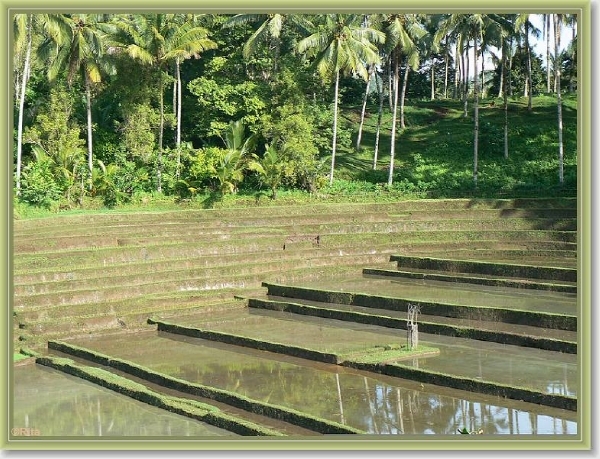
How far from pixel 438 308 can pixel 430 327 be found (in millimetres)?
1143

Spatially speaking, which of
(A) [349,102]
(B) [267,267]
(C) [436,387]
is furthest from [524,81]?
(C) [436,387]

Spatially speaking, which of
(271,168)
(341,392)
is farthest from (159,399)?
(271,168)

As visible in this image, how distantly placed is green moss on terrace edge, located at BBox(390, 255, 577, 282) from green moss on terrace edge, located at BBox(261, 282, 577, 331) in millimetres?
3641

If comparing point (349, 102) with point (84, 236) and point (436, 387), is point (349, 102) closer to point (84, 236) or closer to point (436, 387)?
point (84, 236)

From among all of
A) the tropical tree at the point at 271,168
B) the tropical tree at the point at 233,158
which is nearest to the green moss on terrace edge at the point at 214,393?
the tropical tree at the point at 233,158

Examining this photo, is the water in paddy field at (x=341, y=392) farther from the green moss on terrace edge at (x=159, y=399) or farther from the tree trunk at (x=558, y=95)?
the tree trunk at (x=558, y=95)

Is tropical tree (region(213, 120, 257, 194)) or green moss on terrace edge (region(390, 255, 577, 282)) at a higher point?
tropical tree (region(213, 120, 257, 194))

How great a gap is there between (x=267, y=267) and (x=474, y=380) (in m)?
9.45

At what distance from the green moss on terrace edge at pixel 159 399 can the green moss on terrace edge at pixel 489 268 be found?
32.4ft

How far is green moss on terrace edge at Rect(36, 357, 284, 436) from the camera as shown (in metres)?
10.2

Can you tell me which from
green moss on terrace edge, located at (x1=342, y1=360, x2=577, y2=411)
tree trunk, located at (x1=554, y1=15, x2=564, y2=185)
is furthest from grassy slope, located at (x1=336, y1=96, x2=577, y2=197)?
green moss on terrace edge, located at (x1=342, y1=360, x2=577, y2=411)

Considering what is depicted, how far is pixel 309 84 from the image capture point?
30.3m

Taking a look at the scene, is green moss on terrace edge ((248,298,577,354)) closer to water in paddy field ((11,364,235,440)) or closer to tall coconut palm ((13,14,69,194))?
water in paddy field ((11,364,235,440))

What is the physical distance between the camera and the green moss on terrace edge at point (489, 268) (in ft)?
62.5
